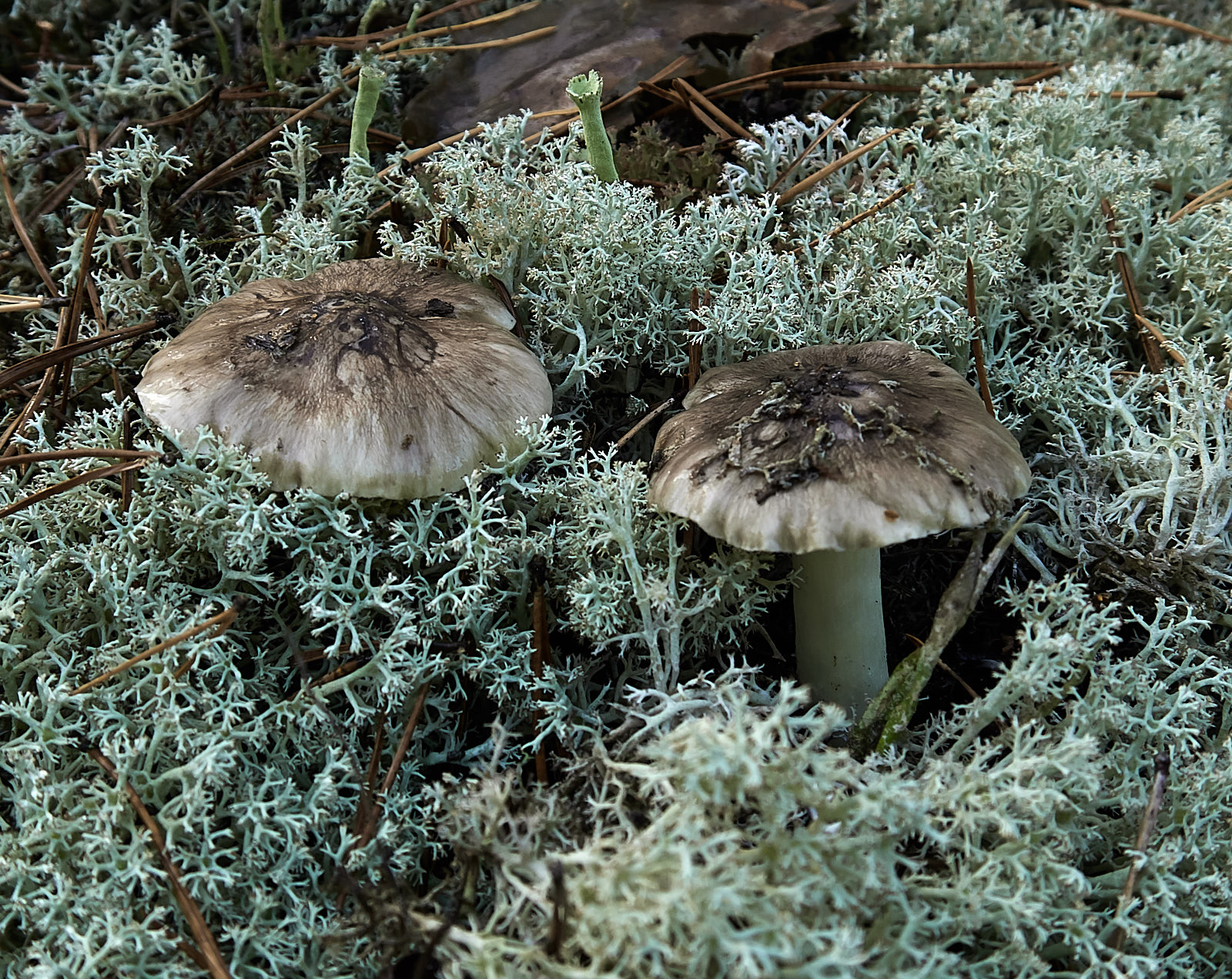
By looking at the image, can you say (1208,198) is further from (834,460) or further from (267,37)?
(267,37)

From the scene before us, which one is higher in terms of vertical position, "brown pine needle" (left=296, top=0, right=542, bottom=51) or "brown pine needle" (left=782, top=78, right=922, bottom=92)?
"brown pine needle" (left=296, top=0, right=542, bottom=51)

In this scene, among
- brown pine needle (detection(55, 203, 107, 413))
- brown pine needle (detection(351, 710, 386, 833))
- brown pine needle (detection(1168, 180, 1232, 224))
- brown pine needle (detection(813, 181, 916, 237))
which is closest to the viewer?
brown pine needle (detection(351, 710, 386, 833))

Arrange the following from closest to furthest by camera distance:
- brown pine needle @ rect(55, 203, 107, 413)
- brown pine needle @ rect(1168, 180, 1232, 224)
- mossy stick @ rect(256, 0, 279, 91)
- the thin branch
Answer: the thin branch, brown pine needle @ rect(55, 203, 107, 413), brown pine needle @ rect(1168, 180, 1232, 224), mossy stick @ rect(256, 0, 279, 91)

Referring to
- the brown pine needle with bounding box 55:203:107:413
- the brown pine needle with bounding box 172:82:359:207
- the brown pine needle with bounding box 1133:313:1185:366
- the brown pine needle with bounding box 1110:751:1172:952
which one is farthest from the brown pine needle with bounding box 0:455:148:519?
the brown pine needle with bounding box 1133:313:1185:366

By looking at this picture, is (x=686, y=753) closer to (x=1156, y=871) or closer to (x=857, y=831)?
(x=857, y=831)

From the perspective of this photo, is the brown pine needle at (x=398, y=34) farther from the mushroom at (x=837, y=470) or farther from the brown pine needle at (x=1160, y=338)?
the brown pine needle at (x=1160, y=338)

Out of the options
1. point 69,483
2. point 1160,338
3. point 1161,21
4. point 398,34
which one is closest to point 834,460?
point 1160,338

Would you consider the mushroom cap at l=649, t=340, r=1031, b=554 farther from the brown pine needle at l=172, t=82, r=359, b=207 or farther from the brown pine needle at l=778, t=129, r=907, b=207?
the brown pine needle at l=172, t=82, r=359, b=207

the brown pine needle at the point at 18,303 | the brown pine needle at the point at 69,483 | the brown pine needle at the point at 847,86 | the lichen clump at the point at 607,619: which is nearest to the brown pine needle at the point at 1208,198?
the lichen clump at the point at 607,619
